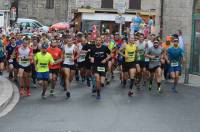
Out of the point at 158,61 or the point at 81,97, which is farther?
the point at 158,61

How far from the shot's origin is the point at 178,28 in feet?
92.8

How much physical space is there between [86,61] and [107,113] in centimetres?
706

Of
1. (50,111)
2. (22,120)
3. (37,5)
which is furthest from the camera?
(37,5)

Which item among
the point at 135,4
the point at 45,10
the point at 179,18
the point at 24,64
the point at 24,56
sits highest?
the point at 135,4

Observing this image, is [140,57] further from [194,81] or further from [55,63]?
[194,81]

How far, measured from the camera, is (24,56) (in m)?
18.7

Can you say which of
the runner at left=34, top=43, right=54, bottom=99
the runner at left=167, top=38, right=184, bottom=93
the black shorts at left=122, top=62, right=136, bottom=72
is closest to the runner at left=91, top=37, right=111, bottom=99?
the runner at left=34, top=43, right=54, bottom=99

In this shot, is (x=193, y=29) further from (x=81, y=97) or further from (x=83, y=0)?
(x=83, y=0)

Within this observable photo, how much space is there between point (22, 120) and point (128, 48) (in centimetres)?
690

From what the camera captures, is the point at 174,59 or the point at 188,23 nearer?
the point at 174,59

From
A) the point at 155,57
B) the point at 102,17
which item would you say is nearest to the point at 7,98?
the point at 155,57

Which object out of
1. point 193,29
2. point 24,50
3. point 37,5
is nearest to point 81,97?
point 24,50

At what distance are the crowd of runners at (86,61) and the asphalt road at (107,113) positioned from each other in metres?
0.47

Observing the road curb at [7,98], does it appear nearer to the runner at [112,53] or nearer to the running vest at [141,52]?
the runner at [112,53]
